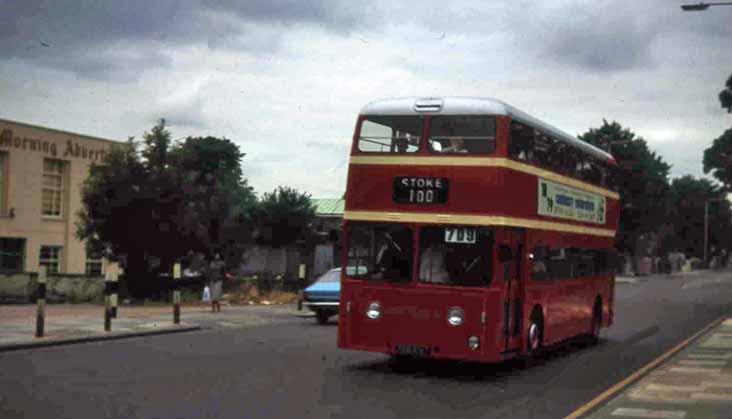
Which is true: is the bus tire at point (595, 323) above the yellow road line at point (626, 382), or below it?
above

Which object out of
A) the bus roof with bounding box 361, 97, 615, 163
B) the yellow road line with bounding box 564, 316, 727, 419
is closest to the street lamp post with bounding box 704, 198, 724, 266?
the yellow road line with bounding box 564, 316, 727, 419

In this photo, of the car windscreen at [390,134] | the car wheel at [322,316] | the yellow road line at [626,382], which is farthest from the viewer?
the car wheel at [322,316]

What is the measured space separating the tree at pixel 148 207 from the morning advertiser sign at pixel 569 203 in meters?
16.8

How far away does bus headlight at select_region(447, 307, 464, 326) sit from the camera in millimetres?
15031

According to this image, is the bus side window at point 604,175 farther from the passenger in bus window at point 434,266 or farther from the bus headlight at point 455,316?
the bus headlight at point 455,316

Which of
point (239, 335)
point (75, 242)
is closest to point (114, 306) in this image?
point (239, 335)

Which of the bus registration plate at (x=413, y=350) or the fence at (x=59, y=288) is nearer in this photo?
the bus registration plate at (x=413, y=350)

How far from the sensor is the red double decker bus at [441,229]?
592 inches

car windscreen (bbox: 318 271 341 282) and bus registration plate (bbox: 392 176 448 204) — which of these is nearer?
bus registration plate (bbox: 392 176 448 204)

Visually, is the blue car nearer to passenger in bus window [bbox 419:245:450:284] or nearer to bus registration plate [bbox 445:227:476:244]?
passenger in bus window [bbox 419:245:450:284]

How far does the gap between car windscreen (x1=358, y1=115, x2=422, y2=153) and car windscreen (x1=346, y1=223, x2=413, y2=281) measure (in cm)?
115

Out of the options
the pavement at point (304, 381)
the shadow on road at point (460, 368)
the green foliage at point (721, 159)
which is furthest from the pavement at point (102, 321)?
the green foliage at point (721, 159)

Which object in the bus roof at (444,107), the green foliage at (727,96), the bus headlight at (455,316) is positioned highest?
the green foliage at (727,96)

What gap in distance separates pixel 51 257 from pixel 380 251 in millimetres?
35686
